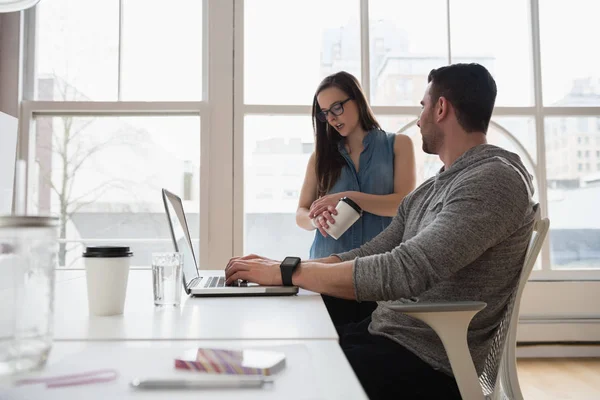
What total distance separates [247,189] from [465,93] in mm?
2160

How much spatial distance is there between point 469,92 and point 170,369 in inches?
45.3

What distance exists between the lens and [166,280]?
42.9 inches

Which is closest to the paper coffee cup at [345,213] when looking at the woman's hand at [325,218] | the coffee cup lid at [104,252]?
the woman's hand at [325,218]

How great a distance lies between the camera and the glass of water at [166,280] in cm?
109

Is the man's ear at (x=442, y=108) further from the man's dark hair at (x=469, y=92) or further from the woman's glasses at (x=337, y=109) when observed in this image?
the woman's glasses at (x=337, y=109)

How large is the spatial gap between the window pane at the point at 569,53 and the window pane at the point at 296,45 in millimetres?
1338

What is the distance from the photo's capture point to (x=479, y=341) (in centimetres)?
122

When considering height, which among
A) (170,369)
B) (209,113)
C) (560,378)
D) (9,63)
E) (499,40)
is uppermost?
(499,40)

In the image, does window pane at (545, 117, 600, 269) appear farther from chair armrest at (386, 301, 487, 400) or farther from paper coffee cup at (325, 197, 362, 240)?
chair armrest at (386, 301, 487, 400)

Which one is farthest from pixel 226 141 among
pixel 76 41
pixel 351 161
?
pixel 351 161

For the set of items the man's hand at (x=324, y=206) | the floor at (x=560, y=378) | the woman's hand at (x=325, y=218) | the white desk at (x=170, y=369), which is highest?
the man's hand at (x=324, y=206)

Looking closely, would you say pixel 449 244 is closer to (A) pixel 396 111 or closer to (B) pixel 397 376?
(B) pixel 397 376

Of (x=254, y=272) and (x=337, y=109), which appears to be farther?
(x=337, y=109)

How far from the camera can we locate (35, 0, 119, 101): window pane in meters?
3.46
